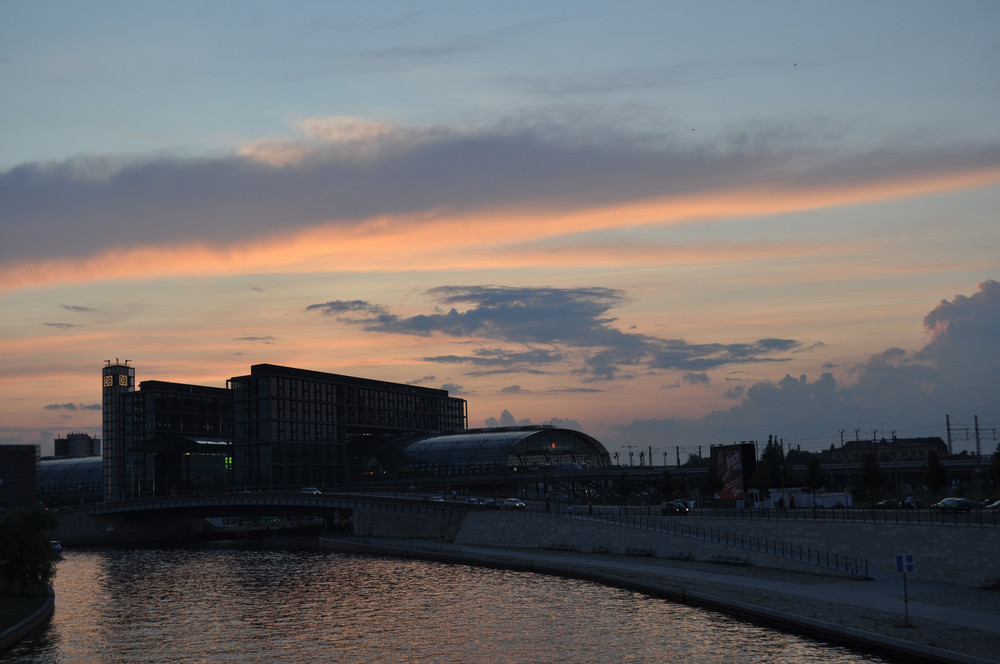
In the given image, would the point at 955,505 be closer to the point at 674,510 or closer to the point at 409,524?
the point at 674,510

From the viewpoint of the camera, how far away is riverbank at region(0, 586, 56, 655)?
59.8m

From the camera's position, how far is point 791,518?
8556 centimetres

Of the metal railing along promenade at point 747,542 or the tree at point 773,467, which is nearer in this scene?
the metal railing along promenade at point 747,542

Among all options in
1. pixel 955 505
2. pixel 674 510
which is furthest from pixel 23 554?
pixel 955 505

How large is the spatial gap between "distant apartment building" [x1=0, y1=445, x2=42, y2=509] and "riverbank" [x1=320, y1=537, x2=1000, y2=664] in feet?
442

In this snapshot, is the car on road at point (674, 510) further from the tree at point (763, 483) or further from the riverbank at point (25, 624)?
the riverbank at point (25, 624)

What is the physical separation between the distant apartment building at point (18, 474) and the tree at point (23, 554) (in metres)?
125

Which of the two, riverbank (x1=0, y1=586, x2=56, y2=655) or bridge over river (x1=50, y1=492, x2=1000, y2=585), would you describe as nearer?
riverbank (x1=0, y1=586, x2=56, y2=655)

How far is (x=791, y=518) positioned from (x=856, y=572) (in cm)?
1401

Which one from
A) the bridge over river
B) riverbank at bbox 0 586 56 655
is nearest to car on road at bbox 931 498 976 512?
the bridge over river

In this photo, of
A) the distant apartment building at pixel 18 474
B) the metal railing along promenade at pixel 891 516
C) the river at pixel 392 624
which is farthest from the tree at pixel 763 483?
the distant apartment building at pixel 18 474

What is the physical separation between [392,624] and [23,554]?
30.7 meters

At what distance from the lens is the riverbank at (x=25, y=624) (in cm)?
5984

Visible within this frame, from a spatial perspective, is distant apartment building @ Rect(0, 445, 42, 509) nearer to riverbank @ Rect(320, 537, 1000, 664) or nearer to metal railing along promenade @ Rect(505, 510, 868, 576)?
metal railing along promenade @ Rect(505, 510, 868, 576)
